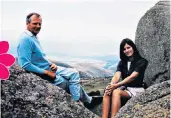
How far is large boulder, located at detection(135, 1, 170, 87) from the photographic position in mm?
11234

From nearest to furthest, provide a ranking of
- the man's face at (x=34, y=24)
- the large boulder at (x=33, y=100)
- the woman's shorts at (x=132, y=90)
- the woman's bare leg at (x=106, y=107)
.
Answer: the large boulder at (x=33, y=100)
the woman's bare leg at (x=106, y=107)
the man's face at (x=34, y=24)
the woman's shorts at (x=132, y=90)

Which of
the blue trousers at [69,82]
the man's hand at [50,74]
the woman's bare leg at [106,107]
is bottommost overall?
the woman's bare leg at [106,107]

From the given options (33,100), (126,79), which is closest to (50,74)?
(33,100)

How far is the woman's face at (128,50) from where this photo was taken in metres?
9.31

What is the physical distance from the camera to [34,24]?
843 cm

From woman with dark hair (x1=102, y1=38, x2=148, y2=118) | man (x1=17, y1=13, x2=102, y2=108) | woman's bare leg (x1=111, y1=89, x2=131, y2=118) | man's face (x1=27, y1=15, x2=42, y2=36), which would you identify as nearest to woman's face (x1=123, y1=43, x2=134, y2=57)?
woman with dark hair (x1=102, y1=38, x2=148, y2=118)

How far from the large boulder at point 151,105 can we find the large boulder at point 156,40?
4238 mm

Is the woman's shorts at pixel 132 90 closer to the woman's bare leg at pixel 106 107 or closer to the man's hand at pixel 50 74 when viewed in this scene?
the woman's bare leg at pixel 106 107

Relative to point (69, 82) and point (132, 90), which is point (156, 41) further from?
point (69, 82)

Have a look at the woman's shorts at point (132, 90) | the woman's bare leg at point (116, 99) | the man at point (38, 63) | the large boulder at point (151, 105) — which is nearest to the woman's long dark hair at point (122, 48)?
the woman's shorts at point (132, 90)

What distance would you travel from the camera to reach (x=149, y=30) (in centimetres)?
1188

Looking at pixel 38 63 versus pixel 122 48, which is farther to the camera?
pixel 122 48

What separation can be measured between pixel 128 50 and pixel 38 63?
2.17m

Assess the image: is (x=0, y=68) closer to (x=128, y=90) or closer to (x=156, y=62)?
(x=128, y=90)
